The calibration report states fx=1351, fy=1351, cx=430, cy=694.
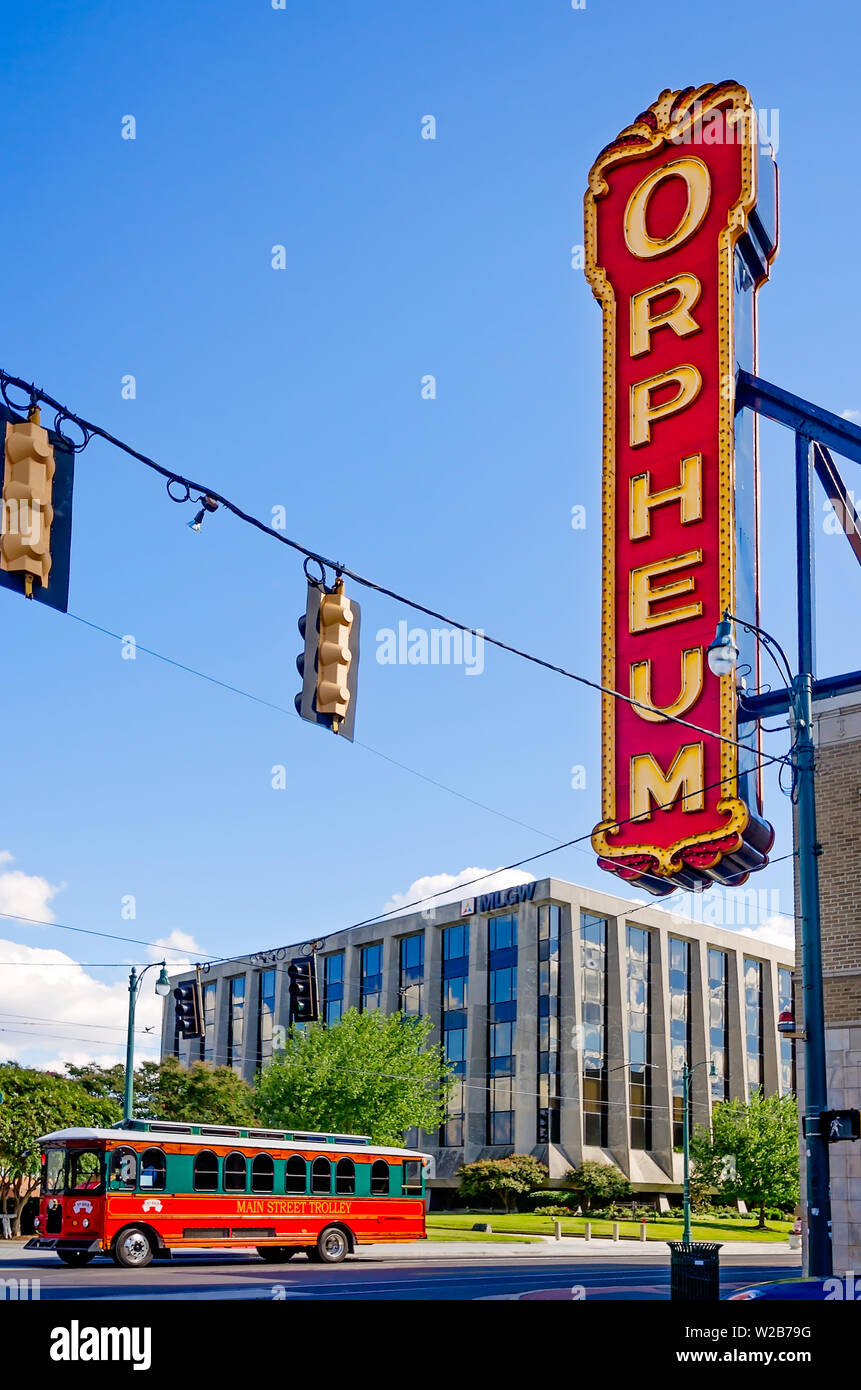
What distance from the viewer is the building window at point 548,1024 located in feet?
230

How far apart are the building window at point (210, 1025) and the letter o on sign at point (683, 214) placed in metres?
70.5

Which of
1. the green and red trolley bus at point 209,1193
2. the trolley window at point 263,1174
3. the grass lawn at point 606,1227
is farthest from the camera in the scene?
the grass lawn at point 606,1227

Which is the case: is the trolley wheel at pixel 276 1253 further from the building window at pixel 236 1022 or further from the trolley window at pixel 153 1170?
the building window at pixel 236 1022

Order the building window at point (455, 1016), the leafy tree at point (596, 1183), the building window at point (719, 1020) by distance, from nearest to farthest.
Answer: the leafy tree at point (596, 1183) < the building window at point (455, 1016) < the building window at point (719, 1020)

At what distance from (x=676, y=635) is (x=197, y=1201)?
17.9m

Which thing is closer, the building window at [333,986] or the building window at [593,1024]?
the building window at [593,1024]

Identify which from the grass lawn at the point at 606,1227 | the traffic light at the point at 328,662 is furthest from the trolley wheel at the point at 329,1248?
the traffic light at the point at 328,662

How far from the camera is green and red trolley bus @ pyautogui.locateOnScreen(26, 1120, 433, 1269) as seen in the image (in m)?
29.5

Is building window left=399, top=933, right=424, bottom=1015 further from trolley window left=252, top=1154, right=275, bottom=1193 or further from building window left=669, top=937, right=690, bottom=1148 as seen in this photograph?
trolley window left=252, top=1154, right=275, bottom=1193

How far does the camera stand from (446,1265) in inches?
1339

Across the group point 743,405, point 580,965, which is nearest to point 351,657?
point 743,405

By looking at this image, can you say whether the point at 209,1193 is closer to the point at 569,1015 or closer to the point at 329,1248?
the point at 329,1248

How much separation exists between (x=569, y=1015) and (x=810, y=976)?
55.5 meters
